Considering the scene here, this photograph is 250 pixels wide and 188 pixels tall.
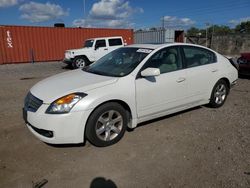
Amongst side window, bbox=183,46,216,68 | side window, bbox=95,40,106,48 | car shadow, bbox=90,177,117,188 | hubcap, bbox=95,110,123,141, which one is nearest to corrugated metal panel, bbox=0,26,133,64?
side window, bbox=95,40,106,48

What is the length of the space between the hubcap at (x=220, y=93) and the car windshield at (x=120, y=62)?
2023 millimetres

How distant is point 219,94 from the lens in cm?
509

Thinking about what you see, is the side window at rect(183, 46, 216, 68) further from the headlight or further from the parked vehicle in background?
the parked vehicle in background

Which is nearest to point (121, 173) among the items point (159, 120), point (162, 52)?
point (159, 120)

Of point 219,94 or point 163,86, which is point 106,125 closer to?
point 163,86

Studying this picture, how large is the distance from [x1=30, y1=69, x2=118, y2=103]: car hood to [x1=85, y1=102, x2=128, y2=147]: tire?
361mm

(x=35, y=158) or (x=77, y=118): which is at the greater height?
(x=77, y=118)

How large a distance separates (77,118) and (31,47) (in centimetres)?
1555

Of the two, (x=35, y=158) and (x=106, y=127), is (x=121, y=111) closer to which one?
(x=106, y=127)

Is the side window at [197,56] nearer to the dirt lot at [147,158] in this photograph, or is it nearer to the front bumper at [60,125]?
the dirt lot at [147,158]

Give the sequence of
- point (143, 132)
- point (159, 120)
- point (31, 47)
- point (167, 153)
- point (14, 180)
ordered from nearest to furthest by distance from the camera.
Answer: point (14, 180) < point (167, 153) < point (143, 132) < point (159, 120) < point (31, 47)

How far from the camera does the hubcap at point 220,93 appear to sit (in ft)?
16.4

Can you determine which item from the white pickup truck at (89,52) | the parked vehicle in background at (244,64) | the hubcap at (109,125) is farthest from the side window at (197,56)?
the white pickup truck at (89,52)

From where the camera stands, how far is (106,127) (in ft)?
11.2
